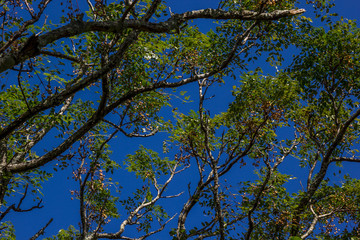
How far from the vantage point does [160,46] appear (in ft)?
39.2

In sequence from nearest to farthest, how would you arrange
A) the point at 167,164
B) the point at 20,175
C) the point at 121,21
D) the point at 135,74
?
the point at 121,21 → the point at 135,74 → the point at 20,175 → the point at 167,164

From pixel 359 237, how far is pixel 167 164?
8989 millimetres

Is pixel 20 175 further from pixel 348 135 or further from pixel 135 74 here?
pixel 348 135

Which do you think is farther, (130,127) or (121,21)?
(130,127)

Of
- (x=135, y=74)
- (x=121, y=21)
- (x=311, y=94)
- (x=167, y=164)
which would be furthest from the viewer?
(x=167, y=164)

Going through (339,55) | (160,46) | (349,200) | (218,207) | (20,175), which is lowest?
(218,207)

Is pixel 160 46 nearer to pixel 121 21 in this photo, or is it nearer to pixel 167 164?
pixel 121 21

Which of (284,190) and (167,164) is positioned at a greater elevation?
(167,164)

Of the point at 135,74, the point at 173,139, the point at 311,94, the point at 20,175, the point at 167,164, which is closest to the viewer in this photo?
the point at 135,74

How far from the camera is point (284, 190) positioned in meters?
12.4

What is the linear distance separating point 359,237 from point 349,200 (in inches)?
50.5

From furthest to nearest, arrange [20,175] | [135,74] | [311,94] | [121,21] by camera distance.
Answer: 1. [20,175]
2. [311,94]
3. [135,74]
4. [121,21]

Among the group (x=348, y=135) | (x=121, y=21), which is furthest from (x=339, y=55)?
(x=121, y=21)

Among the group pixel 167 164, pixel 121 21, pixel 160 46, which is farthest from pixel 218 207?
pixel 167 164
